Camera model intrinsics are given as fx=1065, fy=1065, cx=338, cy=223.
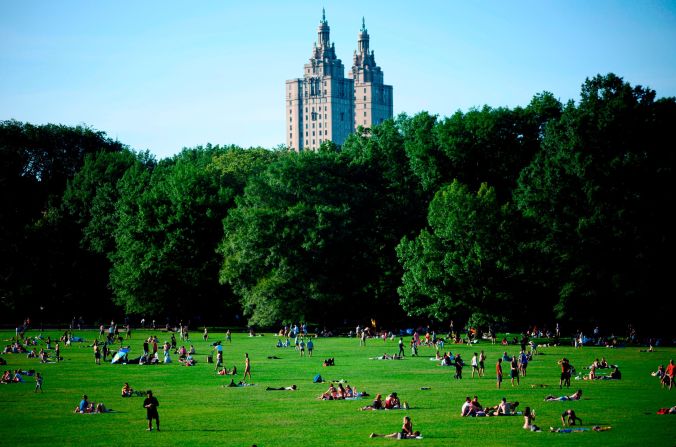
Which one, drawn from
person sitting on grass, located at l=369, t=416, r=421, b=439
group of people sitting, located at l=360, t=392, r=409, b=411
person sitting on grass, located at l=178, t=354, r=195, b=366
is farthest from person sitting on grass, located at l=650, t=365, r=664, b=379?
person sitting on grass, located at l=178, t=354, r=195, b=366

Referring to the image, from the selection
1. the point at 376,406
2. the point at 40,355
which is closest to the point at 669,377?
the point at 376,406

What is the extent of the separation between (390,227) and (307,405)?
49285mm

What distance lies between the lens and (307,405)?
42281 millimetres

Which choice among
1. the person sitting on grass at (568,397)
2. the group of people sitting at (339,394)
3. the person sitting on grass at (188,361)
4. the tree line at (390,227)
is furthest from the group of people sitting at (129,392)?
the tree line at (390,227)

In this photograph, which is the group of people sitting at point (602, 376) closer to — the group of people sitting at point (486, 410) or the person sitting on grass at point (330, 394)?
the group of people sitting at point (486, 410)

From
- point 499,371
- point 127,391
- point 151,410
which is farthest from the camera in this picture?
point 499,371

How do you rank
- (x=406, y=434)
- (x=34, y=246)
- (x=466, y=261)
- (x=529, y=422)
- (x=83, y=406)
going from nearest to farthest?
(x=406, y=434), (x=529, y=422), (x=83, y=406), (x=466, y=261), (x=34, y=246)

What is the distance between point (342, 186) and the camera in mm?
89500

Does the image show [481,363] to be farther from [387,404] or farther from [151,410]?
[151,410]

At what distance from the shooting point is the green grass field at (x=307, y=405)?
34.6 meters

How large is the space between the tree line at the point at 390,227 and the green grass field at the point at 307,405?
1529 cm

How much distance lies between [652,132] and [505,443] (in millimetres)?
52662

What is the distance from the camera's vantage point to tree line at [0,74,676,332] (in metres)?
78.0

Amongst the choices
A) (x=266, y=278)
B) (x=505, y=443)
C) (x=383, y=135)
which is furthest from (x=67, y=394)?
(x=383, y=135)
